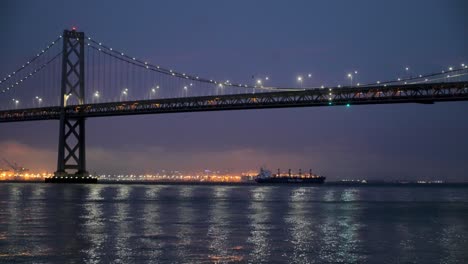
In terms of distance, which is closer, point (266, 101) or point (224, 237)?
point (224, 237)

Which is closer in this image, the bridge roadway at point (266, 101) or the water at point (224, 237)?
the water at point (224, 237)

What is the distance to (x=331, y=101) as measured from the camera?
63906 millimetres

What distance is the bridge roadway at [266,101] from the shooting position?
5822cm

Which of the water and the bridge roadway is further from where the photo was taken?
the bridge roadway

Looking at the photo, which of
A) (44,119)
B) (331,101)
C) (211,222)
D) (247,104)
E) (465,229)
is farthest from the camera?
(44,119)

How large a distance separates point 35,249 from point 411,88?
145 ft

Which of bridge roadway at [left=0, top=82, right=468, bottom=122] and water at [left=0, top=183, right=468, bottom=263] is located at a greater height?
bridge roadway at [left=0, top=82, right=468, bottom=122]

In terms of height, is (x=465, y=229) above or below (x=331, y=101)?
below

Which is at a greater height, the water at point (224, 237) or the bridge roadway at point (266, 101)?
the bridge roadway at point (266, 101)

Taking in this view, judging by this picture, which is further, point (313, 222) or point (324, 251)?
point (313, 222)

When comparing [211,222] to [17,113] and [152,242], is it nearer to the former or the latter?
[152,242]

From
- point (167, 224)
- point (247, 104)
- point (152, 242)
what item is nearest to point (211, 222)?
point (167, 224)

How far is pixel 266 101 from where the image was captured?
68125 millimetres

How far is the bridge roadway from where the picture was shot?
58.2m
